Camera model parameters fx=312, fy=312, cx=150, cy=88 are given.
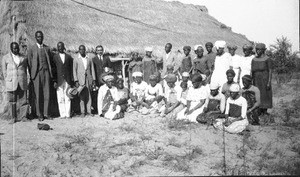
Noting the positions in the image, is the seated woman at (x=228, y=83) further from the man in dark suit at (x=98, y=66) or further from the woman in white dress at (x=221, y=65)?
the man in dark suit at (x=98, y=66)

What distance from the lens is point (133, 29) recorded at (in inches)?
471

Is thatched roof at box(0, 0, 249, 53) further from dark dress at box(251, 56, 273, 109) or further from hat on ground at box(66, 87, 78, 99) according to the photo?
dark dress at box(251, 56, 273, 109)

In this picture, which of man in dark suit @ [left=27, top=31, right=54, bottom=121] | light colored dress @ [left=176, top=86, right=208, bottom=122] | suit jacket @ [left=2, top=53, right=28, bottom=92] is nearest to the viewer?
suit jacket @ [left=2, top=53, right=28, bottom=92]

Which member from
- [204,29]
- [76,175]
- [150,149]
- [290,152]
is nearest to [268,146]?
[290,152]

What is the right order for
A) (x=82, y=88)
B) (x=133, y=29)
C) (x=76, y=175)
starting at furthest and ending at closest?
(x=133, y=29)
(x=82, y=88)
(x=76, y=175)

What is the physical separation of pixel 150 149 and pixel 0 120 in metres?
3.91

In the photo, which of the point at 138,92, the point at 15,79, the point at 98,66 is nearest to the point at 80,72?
the point at 98,66

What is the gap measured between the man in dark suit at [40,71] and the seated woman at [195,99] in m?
3.07

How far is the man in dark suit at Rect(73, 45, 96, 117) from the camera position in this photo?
7.39m

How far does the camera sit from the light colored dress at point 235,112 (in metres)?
5.85

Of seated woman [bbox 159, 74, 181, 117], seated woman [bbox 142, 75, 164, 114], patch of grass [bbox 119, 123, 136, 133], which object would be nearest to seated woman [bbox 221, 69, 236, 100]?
seated woman [bbox 159, 74, 181, 117]

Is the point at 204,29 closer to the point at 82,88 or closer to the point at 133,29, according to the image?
the point at 133,29

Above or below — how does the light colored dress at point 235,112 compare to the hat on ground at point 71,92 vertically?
below

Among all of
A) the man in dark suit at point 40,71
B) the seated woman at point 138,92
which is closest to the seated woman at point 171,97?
the seated woman at point 138,92
